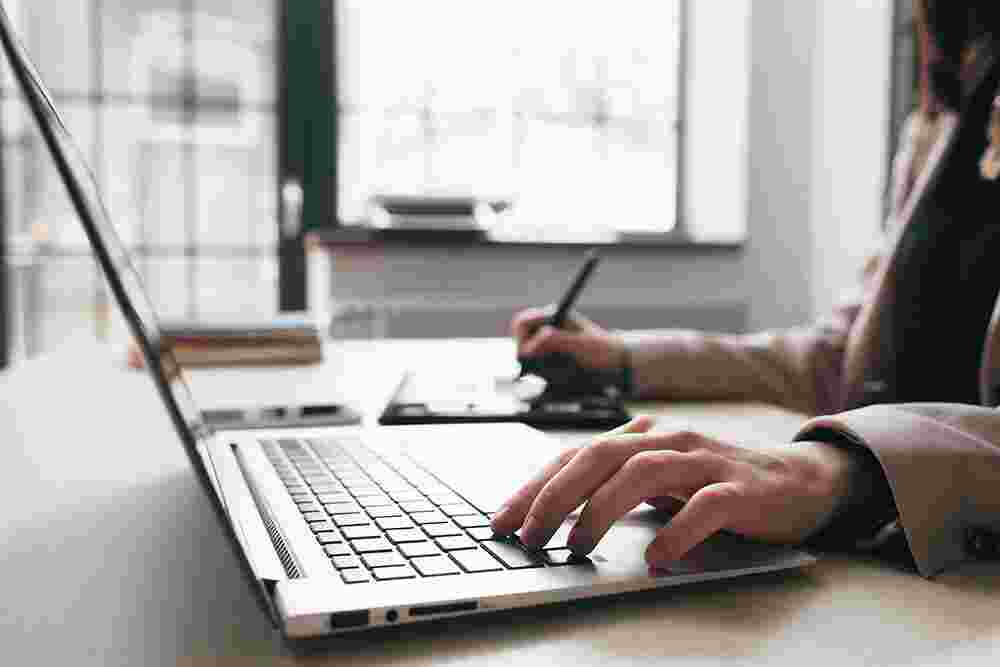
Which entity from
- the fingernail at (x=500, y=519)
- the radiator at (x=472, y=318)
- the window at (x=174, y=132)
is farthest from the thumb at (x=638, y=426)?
the window at (x=174, y=132)

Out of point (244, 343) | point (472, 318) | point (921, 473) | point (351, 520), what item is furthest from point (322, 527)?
point (472, 318)

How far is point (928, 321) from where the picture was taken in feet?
3.51

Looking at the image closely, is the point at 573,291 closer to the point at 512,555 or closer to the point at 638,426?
the point at 638,426

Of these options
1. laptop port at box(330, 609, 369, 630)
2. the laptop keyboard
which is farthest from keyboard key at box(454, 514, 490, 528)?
laptop port at box(330, 609, 369, 630)

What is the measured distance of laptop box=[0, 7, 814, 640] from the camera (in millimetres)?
347

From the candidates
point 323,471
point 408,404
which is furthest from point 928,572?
point 408,404

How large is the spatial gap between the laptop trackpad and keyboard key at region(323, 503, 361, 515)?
0.20 feet

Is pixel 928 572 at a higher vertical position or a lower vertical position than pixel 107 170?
lower

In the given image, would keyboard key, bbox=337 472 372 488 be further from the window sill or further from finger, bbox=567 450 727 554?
the window sill

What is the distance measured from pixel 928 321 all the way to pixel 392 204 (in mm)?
1671

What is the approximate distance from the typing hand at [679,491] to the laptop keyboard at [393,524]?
0.02m

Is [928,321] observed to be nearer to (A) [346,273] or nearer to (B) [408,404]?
(B) [408,404]

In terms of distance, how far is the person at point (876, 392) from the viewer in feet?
1.42

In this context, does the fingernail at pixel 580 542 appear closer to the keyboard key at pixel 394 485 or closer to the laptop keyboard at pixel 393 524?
the laptop keyboard at pixel 393 524
